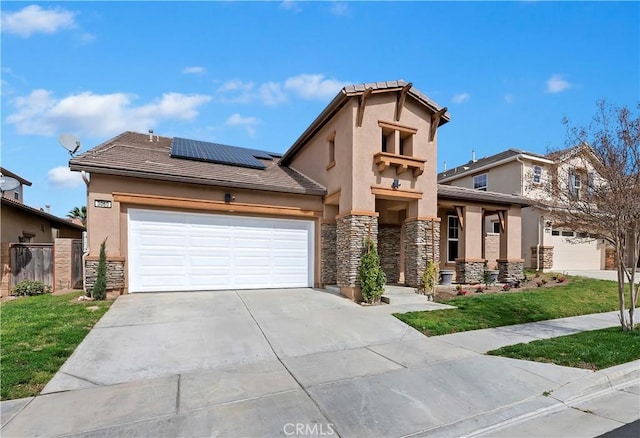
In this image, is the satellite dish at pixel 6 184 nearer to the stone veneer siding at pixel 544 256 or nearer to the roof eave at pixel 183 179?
the roof eave at pixel 183 179

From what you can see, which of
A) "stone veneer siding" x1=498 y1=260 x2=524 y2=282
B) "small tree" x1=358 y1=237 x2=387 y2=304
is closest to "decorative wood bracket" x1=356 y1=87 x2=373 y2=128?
"small tree" x1=358 y1=237 x2=387 y2=304

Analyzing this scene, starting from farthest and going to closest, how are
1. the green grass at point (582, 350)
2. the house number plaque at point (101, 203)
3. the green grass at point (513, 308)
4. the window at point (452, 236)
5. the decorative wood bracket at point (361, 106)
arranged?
the window at point (452, 236) → the decorative wood bracket at point (361, 106) → the house number plaque at point (101, 203) → the green grass at point (513, 308) → the green grass at point (582, 350)

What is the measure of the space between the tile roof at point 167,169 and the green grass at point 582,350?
797 cm

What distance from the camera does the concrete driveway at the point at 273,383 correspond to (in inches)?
140

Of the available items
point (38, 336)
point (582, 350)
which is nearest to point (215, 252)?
point (38, 336)

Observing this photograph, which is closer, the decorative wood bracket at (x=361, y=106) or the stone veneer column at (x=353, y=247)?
the stone veneer column at (x=353, y=247)

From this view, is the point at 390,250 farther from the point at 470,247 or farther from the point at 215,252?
the point at 215,252

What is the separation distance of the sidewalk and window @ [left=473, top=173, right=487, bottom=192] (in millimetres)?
18215

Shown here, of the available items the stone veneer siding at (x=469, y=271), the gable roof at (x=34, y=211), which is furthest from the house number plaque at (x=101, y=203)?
the stone veneer siding at (x=469, y=271)

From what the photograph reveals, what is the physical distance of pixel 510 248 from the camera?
14.5 m

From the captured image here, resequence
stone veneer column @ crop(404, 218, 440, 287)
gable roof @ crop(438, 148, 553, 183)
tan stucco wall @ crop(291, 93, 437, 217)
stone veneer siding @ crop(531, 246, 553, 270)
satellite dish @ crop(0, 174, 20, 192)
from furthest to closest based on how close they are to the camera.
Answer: gable roof @ crop(438, 148, 553, 183)
stone veneer siding @ crop(531, 246, 553, 270)
stone veneer column @ crop(404, 218, 440, 287)
tan stucco wall @ crop(291, 93, 437, 217)
satellite dish @ crop(0, 174, 20, 192)

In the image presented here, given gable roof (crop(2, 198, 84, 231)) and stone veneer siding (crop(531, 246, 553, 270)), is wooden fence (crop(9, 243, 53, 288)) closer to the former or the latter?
gable roof (crop(2, 198, 84, 231))

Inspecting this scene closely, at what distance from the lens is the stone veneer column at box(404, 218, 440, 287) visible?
11156 millimetres

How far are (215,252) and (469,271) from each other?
1007cm
